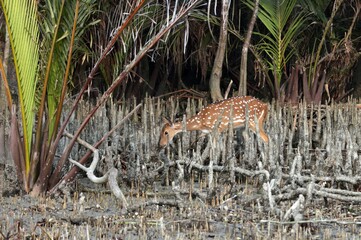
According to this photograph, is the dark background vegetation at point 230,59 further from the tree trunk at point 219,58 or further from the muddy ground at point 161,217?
the muddy ground at point 161,217

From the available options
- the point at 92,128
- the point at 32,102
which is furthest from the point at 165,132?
the point at 32,102

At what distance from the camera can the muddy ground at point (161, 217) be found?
590 centimetres

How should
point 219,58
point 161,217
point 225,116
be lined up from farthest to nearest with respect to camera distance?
point 219,58, point 225,116, point 161,217

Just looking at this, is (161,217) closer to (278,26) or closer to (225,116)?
(225,116)

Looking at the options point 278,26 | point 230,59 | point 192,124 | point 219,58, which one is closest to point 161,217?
point 192,124

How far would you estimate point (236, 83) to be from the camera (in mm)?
13914

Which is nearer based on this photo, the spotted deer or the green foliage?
the spotted deer

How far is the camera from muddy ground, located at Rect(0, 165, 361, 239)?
590 cm

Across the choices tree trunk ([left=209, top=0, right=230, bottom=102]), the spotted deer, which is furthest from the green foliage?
the spotted deer

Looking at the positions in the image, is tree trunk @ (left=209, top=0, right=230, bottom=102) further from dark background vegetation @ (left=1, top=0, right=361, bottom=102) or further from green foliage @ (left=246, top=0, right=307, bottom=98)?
green foliage @ (left=246, top=0, right=307, bottom=98)

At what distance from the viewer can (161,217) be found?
6.23 meters

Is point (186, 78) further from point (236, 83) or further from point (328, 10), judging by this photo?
point (328, 10)

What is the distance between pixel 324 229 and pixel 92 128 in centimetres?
379

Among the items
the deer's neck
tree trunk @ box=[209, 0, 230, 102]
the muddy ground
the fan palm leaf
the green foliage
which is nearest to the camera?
the muddy ground
